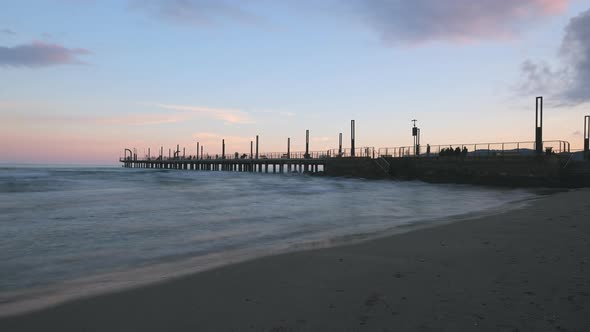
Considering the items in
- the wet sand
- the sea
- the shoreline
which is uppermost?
the wet sand

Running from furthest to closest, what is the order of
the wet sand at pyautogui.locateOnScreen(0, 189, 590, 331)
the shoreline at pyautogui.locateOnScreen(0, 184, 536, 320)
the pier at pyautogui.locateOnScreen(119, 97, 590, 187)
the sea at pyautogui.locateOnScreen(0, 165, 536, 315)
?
the pier at pyautogui.locateOnScreen(119, 97, 590, 187) → the sea at pyautogui.locateOnScreen(0, 165, 536, 315) → the shoreline at pyautogui.locateOnScreen(0, 184, 536, 320) → the wet sand at pyautogui.locateOnScreen(0, 189, 590, 331)

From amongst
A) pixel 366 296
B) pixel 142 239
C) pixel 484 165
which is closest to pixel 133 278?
pixel 366 296

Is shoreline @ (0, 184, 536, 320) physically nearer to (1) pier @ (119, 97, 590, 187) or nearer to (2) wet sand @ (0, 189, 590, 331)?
(2) wet sand @ (0, 189, 590, 331)

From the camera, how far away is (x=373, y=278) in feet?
15.8

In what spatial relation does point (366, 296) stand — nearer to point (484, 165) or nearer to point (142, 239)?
point (142, 239)

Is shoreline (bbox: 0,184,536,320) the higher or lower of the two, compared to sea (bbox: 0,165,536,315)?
higher

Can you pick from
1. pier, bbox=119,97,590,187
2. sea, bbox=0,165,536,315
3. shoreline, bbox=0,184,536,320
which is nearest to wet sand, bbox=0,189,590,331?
shoreline, bbox=0,184,536,320

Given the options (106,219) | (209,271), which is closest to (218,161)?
(106,219)

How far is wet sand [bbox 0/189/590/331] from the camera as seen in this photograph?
3.41 meters

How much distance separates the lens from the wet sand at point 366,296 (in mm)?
3406

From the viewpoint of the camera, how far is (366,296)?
13.4 ft

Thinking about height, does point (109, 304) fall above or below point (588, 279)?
below

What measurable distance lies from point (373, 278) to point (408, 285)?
500mm

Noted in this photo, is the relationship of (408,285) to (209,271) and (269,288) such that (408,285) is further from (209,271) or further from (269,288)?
(209,271)
